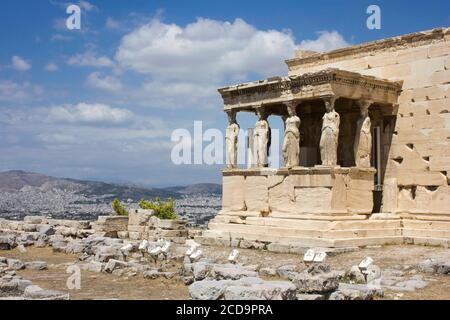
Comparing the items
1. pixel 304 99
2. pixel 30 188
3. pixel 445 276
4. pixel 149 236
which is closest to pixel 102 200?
pixel 30 188

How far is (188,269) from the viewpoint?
1177cm

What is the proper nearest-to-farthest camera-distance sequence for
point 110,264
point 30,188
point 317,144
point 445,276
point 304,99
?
point 445,276 → point 110,264 → point 304,99 → point 317,144 → point 30,188

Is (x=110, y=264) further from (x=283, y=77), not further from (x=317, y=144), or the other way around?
(x=317, y=144)

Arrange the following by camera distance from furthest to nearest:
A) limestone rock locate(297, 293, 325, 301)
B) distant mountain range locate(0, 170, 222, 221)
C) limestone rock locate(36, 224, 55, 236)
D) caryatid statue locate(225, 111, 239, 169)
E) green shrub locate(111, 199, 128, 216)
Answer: distant mountain range locate(0, 170, 222, 221)
green shrub locate(111, 199, 128, 216)
limestone rock locate(36, 224, 55, 236)
caryatid statue locate(225, 111, 239, 169)
limestone rock locate(297, 293, 325, 301)

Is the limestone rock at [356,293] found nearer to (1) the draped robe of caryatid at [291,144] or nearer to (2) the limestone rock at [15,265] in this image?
(1) the draped robe of caryatid at [291,144]

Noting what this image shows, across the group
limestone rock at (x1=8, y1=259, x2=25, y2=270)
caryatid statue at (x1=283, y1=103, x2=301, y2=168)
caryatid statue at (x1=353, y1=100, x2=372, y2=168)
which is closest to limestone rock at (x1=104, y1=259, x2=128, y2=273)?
limestone rock at (x1=8, y1=259, x2=25, y2=270)

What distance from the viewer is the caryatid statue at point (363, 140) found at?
16.6 metres

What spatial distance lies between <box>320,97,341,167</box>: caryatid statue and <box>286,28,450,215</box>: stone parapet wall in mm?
2156

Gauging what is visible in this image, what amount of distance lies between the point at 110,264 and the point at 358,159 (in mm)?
7002

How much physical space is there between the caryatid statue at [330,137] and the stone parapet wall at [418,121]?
2156mm

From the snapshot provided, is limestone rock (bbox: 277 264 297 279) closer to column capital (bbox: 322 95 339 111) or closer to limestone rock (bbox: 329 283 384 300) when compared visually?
limestone rock (bbox: 329 283 384 300)

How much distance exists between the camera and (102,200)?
3152 inches

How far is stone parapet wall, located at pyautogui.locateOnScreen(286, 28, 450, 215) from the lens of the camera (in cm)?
1614

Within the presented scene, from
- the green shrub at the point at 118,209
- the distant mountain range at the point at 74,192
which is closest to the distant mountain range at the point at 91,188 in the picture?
the distant mountain range at the point at 74,192
